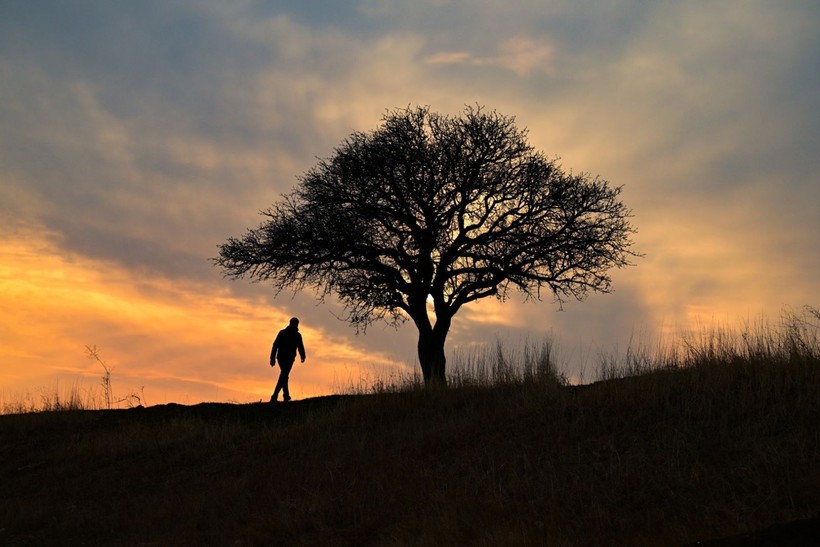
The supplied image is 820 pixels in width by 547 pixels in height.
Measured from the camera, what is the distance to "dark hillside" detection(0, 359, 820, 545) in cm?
991

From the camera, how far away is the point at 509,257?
88.2 ft

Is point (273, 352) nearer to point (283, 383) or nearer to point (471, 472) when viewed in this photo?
point (283, 383)

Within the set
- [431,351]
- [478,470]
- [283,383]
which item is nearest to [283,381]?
[283,383]

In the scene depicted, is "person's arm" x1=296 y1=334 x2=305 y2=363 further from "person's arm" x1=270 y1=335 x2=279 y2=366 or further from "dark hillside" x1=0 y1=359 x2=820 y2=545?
"dark hillside" x1=0 y1=359 x2=820 y2=545

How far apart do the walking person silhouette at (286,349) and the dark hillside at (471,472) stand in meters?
4.95

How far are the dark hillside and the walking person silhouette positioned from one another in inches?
195

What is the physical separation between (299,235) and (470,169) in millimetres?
6757

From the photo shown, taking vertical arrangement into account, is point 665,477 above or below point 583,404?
below

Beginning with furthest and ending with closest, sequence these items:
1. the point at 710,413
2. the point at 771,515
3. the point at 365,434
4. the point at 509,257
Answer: the point at 509,257 < the point at 365,434 < the point at 710,413 < the point at 771,515

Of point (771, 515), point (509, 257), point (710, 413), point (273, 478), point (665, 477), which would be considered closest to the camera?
point (771, 515)

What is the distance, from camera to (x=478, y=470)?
482 inches

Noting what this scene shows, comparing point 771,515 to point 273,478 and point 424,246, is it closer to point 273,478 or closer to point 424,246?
point 273,478

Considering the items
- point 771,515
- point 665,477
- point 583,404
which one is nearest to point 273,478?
point 583,404

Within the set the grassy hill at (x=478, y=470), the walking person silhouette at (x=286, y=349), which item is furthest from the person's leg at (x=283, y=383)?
the grassy hill at (x=478, y=470)
